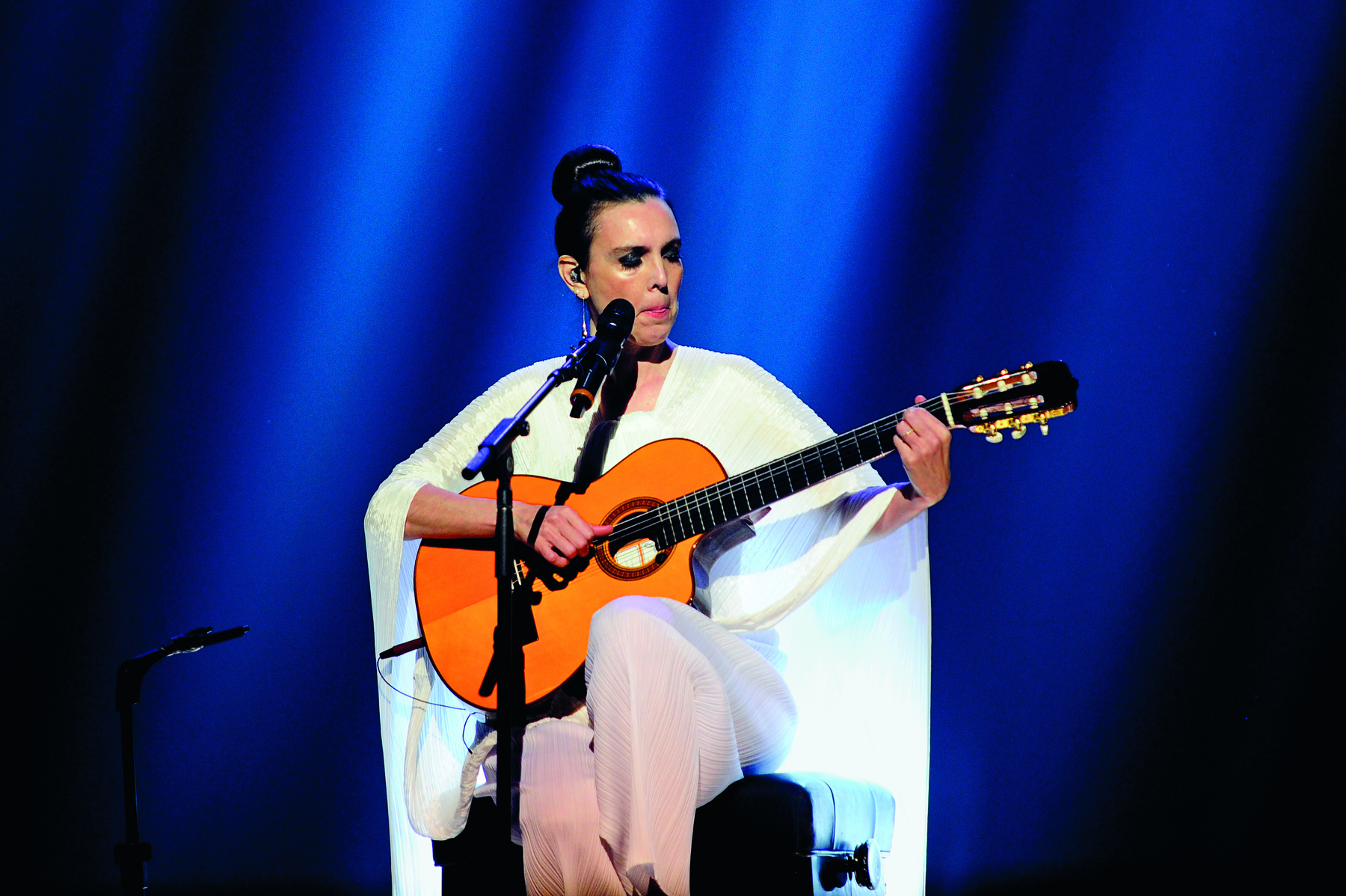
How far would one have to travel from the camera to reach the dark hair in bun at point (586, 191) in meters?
2.36

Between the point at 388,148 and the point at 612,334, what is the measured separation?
1544mm

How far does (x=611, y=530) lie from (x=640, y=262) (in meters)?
0.59

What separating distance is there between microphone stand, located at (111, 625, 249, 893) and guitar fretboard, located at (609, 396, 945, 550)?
36.4 inches

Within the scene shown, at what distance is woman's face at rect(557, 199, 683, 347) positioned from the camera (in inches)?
90.7

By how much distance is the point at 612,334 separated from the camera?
1850mm

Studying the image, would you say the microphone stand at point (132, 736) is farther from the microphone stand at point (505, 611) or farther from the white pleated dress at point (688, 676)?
the microphone stand at point (505, 611)

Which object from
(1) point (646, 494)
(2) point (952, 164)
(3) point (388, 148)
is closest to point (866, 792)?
(1) point (646, 494)

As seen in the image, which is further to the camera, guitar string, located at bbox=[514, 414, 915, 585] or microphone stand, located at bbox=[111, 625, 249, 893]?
microphone stand, located at bbox=[111, 625, 249, 893]

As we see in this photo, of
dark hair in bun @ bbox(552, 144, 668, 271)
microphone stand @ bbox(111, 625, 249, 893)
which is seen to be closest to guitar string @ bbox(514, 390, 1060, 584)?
dark hair in bun @ bbox(552, 144, 668, 271)

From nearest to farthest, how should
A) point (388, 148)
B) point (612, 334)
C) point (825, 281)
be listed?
point (612, 334) → point (825, 281) → point (388, 148)

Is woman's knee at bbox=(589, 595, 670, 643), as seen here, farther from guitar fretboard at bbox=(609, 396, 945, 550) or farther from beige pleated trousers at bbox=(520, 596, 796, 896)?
guitar fretboard at bbox=(609, 396, 945, 550)

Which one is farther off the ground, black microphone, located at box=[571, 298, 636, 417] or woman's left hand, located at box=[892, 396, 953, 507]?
black microphone, located at box=[571, 298, 636, 417]

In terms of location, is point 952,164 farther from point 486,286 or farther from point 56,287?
point 56,287

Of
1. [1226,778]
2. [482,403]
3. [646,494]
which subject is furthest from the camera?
[1226,778]
